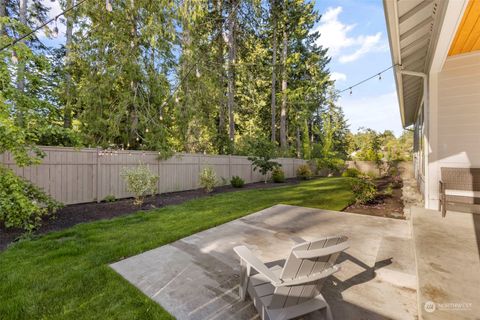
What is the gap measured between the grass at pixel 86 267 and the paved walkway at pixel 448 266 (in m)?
2.23

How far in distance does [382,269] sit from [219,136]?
10631 mm

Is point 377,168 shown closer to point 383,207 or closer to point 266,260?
point 383,207

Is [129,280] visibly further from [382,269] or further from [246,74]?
[246,74]

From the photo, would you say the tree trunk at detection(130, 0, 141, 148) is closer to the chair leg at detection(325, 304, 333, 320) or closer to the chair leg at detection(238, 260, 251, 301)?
the chair leg at detection(238, 260, 251, 301)

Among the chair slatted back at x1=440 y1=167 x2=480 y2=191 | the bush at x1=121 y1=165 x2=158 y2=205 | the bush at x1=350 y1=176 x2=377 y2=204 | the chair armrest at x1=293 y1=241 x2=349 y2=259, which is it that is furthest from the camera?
the bush at x1=121 y1=165 x2=158 y2=205

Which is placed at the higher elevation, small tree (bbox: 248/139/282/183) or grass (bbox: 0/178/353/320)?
small tree (bbox: 248/139/282/183)

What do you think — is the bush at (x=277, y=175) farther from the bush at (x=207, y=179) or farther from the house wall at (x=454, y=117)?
the house wall at (x=454, y=117)

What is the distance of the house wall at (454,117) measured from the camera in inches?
165

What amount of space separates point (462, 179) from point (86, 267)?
5.97m

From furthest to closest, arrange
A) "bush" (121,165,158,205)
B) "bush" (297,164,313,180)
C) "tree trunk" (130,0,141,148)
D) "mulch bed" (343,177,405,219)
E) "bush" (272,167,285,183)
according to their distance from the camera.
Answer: "bush" (297,164,313,180) → "bush" (272,167,285,183) → "tree trunk" (130,0,141,148) → "bush" (121,165,158,205) → "mulch bed" (343,177,405,219)

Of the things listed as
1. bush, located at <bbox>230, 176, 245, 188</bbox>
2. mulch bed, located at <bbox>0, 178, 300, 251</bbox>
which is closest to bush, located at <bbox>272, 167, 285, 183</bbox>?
bush, located at <bbox>230, 176, 245, 188</bbox>

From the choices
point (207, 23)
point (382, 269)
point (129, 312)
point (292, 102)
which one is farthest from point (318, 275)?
point (292, 102)

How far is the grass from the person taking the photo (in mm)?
2166

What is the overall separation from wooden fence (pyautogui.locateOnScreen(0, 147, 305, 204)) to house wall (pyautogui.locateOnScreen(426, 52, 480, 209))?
7551 millimetres
